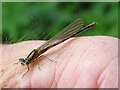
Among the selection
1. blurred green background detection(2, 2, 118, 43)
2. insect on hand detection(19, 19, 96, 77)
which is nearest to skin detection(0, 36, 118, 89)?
insect on hand detection(19, 19, 96, 77)

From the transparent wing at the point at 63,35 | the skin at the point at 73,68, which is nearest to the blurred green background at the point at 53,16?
the transparent wing at the point at 63,35

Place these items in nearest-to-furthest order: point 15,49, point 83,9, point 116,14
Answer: point 15,49 → point 116,14 → point 83,9

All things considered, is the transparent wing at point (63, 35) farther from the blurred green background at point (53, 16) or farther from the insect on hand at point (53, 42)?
the blurred green background at point (53, 16)

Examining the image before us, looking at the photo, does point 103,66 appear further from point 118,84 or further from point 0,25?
point 0,25

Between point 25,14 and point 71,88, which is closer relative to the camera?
point 71,88

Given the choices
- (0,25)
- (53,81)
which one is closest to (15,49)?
(53,81)

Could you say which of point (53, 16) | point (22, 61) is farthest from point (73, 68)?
point (53, 16)
